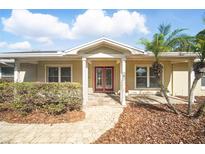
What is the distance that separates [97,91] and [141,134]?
8.87 meters

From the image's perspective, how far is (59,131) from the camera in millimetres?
6121

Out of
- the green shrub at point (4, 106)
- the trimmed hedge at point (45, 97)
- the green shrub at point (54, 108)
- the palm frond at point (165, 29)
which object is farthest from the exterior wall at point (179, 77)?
the green shrub at point (4, 106)

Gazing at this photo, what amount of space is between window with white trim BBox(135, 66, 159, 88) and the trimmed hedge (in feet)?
22.7

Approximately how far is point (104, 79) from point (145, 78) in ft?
10.3

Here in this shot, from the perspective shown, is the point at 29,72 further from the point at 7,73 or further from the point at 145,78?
the point at 145,78

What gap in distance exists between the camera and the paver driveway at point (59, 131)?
5.40 m

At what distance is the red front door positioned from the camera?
14438mm

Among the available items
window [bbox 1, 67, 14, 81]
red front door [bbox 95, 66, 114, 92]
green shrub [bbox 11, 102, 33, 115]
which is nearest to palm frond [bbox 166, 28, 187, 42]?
red front door [bbox 95, 66, 114, 92]

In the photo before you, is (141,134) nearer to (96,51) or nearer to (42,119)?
(42,119)

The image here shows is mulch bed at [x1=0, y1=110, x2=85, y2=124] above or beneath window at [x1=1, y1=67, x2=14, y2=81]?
beneath

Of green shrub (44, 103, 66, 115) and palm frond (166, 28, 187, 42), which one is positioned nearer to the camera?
green shrub (44, 103, 66, 115)

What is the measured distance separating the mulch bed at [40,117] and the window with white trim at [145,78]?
7103mm

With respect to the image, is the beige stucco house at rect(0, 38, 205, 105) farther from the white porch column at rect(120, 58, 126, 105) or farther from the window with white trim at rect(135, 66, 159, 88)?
the white porch column at rect(120, 58, 126, 105)

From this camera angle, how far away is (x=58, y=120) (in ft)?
23.9
